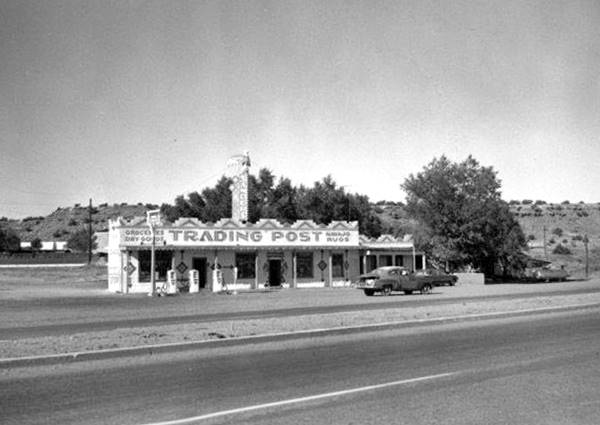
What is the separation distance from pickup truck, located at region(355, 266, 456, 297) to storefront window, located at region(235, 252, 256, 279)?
11.6 m

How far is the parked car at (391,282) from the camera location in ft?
103

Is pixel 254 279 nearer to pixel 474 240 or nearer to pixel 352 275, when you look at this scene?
pixel 352 275

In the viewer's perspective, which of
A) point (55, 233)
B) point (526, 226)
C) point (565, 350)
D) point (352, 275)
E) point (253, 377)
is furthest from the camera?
point (55, 233)

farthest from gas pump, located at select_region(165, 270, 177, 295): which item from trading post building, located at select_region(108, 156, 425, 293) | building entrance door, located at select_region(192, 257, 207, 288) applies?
building entrance door, located at select_region(192, 257, 207, 288)

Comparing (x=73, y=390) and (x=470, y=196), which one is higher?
(x=470, y=196)

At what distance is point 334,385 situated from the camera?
8.16 meters

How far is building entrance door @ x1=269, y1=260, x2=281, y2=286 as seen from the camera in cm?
4284

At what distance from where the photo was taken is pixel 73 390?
8.09 m

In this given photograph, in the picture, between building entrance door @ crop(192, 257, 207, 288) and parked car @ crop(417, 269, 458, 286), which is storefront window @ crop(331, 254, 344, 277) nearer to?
parked car @ crop(417, 269, 458, 286)

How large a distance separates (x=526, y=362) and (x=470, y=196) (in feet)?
146

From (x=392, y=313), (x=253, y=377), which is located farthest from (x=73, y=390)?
(x=392, y=313)

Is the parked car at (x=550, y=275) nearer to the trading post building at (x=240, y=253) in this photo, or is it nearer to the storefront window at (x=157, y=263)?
the trading post building at (x=240, y=253)

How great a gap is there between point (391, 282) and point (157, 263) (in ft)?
53.3

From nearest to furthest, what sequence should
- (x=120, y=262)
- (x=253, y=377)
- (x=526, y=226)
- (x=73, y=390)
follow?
(x=73, y=390) → (x=253, y=377) → (x=120, y=262) → (x=526, y=226)
